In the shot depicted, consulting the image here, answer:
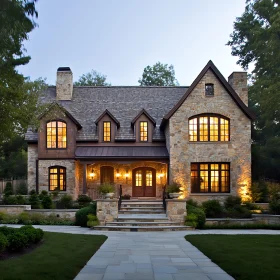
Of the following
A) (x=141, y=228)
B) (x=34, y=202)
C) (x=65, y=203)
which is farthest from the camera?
(x=65, y=203)

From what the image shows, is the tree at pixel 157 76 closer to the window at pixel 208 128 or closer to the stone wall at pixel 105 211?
the window at pixel 208 128

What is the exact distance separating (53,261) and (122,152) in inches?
624

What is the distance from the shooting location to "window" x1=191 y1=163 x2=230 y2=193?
23750 millimetres

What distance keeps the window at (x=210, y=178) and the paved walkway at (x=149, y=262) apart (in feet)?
32.1

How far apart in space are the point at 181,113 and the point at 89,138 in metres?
6.58

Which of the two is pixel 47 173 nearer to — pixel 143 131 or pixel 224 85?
pixel 143 131

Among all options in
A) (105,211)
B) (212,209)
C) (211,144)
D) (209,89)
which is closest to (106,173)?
(211,144)

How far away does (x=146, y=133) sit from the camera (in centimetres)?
2605

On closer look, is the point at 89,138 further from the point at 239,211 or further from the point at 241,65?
the point at 241,65

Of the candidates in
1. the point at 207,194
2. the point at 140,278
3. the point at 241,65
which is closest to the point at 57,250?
the point at 140,278

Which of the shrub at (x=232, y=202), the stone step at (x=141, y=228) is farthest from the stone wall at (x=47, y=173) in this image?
the shrub at (x=232, y=202)

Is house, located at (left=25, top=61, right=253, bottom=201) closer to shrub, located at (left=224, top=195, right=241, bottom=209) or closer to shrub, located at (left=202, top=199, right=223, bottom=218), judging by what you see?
shrub, located at (left=224, top=195, right=241, bottom=209)

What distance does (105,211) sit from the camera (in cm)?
1847

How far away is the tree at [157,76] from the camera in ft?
→ 160
